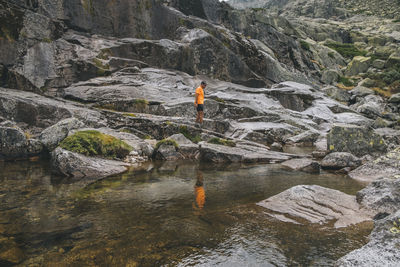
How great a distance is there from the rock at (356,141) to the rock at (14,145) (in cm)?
1724

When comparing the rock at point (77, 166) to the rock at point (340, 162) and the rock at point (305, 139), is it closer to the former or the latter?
the rock at point (340, 162)

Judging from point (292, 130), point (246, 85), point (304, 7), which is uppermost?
point (304, 7)

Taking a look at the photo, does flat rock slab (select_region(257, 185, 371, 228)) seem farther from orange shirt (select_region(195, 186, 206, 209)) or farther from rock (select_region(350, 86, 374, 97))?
rock (select_region(350, 86, 374, 97))

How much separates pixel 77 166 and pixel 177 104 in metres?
14.1

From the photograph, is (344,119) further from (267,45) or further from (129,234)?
(129,234)

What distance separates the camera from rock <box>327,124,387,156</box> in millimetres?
15078

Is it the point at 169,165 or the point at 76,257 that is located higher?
the point at 76,257

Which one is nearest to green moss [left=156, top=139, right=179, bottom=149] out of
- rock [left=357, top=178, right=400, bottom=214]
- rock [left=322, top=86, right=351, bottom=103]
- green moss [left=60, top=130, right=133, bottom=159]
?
green moss [left=60, top=130, right=133, bottom=159]

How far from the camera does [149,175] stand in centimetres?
1054

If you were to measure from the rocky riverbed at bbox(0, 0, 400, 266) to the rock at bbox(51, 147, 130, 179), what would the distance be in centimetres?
4

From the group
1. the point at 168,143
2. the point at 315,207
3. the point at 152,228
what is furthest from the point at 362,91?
the point at 152,228

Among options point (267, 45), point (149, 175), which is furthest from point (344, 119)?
point (149, 175)

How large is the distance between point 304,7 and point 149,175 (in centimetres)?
18619

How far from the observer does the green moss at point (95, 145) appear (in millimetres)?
11352
